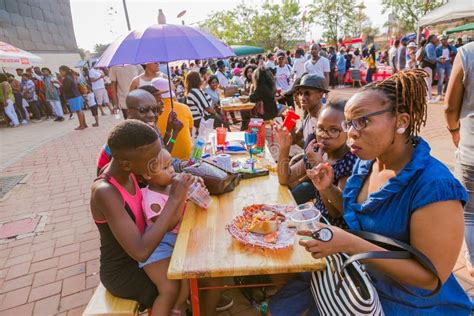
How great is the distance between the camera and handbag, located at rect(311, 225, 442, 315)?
1251 millimetres

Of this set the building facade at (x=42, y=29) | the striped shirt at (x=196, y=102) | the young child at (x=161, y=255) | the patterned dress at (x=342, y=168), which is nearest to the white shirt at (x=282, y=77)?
the striped shirt at (x=196, y=102)

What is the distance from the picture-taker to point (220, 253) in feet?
5.22

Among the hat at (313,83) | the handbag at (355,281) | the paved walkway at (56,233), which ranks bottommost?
the paved walkway at (56,233)

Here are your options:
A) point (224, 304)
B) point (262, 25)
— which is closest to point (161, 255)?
point (224, 304)

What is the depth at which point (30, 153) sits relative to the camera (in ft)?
25.7

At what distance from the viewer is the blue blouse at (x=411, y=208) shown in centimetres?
124

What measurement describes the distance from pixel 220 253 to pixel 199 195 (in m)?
0.57

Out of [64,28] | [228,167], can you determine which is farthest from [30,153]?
[64,28]

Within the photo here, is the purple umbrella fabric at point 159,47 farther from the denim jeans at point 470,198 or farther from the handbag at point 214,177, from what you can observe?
the denim jeans at point 470,198

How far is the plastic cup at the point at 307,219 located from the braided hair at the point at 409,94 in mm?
565

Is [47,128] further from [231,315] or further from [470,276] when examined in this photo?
[470,276]

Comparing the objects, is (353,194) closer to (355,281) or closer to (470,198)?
(355,281)

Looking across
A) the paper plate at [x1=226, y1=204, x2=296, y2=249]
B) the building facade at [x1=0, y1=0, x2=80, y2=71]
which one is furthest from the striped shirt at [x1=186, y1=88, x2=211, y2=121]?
the building facade at [x1=0, y1=0, x2=80, y2=71]

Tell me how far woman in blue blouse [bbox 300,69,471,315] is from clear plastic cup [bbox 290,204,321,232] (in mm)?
94
